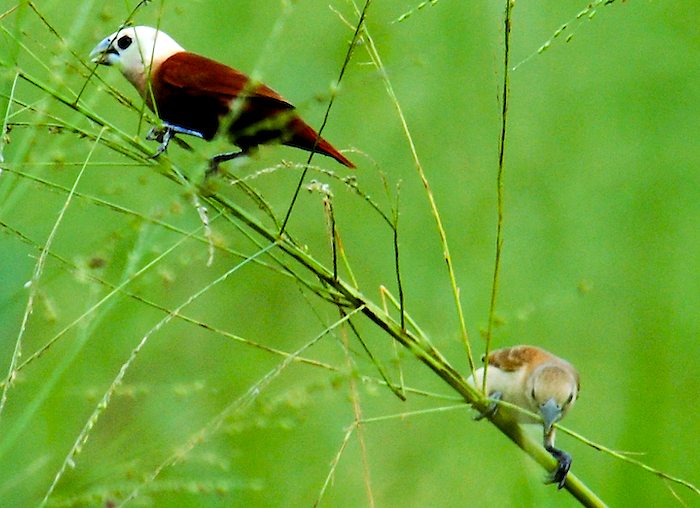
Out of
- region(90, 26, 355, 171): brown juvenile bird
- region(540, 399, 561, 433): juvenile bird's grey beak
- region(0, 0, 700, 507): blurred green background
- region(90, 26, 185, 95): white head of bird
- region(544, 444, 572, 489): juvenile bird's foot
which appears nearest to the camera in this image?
region(544, 444, 572, 489): juvenile bird's foot

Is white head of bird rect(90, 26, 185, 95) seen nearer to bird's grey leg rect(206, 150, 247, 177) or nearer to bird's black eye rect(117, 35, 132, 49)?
bird's black eye rect(117, 35, 132, 49)

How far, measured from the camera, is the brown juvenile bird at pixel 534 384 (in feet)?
8.30

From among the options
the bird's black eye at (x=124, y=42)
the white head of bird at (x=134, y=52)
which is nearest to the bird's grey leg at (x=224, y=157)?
the white head of bird at (x=134, y=52)

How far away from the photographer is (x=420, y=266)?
4.20 m

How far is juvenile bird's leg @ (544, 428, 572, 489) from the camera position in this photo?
197cm

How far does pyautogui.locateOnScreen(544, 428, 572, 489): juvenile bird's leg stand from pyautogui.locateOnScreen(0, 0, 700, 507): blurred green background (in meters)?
0.58

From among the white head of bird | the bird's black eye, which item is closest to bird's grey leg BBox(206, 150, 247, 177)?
the white head of bird

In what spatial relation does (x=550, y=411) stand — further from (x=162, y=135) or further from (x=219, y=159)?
(x=162, y=135)

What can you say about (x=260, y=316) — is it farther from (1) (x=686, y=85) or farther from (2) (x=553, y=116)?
(1) (x=686, y=85)

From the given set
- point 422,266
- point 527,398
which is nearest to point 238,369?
point 422,266

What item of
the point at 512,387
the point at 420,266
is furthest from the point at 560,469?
the point at 420,266

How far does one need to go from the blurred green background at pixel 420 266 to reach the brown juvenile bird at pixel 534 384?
38 cm

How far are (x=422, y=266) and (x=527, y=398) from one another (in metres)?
1.58

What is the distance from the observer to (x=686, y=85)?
4781 millimetres
